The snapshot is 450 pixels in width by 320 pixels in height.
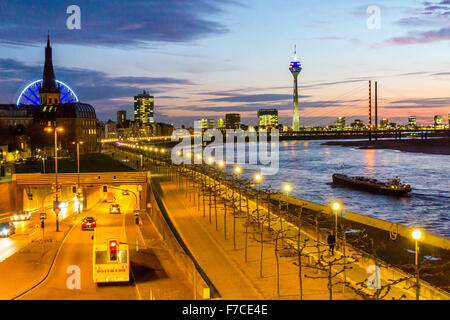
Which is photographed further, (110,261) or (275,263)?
(275,263)

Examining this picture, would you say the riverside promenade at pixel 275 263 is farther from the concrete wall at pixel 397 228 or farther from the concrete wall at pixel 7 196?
the concrete wall at pixel 7 196

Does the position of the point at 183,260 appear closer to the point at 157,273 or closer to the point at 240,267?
the point at 157,273

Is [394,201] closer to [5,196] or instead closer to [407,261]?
[407,261]

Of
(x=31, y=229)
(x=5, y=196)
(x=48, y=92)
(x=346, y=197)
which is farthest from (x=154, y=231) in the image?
(x=48, y=92)

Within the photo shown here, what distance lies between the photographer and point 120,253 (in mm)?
14227

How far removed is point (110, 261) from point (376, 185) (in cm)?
3719

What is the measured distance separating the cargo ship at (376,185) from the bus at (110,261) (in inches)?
1362

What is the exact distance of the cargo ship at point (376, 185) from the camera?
44.0 m

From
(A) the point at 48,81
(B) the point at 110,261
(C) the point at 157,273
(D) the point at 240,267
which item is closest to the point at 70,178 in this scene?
(C) the point at 157,273

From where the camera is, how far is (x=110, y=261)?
14211 millimetres

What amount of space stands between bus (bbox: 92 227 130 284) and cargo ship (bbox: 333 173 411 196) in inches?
1362

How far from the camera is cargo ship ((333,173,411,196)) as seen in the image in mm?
44031

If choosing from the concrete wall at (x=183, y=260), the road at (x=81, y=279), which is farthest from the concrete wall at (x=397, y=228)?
the road at (x=81, y=279)
